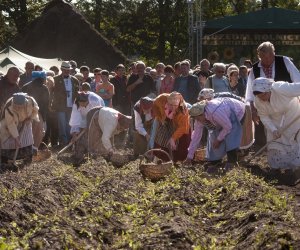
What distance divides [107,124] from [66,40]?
49.7 ft

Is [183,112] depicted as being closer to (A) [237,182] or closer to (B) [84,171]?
(B) [84,171]

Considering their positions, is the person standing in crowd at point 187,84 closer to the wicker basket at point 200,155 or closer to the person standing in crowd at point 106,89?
the person standing in crowd at point 106,89

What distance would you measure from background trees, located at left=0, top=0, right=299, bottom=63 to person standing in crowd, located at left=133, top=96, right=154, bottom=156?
28.2 meters

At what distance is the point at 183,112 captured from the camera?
11.4 meters

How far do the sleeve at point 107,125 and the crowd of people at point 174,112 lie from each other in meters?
0.01

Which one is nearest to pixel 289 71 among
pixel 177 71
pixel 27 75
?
pixel 177 71

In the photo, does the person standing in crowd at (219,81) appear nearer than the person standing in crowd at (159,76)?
Yes

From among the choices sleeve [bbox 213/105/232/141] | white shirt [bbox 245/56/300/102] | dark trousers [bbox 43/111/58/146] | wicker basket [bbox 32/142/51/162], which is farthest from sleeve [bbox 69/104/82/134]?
white shirt [bbox 245/56/300/102]

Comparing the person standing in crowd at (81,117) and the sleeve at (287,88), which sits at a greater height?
the sleeve at (287,88)

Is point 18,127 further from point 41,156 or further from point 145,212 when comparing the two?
point 145,212

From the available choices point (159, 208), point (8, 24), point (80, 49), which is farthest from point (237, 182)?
point (8, 24)

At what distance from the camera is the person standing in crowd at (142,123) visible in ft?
41.2

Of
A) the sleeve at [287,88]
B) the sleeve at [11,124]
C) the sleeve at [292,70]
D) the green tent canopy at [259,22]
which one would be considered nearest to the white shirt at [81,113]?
the sleeve at [11,124]

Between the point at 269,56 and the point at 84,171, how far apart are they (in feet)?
8.91
